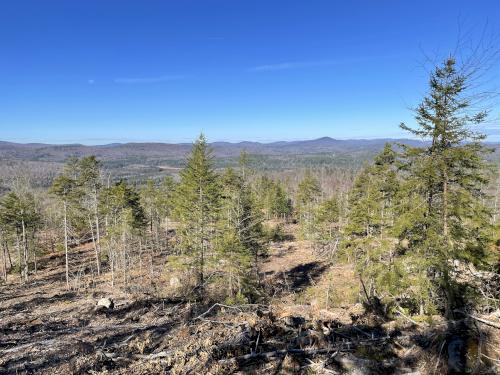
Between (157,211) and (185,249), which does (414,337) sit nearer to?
(185,249)

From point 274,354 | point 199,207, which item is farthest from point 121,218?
point 274,354

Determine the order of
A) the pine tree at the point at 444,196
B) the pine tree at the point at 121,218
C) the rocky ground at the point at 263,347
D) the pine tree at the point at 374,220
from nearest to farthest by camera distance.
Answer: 1. the rocky ground at the point at 263,347
2. the pine tree at the point at 444,196
3. the pine tree at the point at 374,220
4. the pine tree at the point at 121,218

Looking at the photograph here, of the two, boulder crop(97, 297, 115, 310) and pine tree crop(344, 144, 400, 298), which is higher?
pine tree crop(344, 144, 400, 298)

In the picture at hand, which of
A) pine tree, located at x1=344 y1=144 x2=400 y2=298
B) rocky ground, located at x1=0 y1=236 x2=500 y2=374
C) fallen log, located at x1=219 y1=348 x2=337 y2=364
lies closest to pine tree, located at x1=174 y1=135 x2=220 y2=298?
pine tree, located at x1=344 y1=144 x2=400 y2=298

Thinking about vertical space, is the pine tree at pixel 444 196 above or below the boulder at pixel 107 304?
above

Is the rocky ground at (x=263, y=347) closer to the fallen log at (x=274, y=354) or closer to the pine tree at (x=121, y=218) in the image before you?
the fallen log at (x=274, y=354)

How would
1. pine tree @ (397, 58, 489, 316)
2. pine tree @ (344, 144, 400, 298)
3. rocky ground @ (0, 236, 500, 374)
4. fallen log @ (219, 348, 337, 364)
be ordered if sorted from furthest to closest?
pine tree @ (344, 144, 400, 298), pine tree @ (397, 58, 489, 316), fallen log @ (219, 348, 337, 364), rocky ground @ (0, 236, 500, 374)

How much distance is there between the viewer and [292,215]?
231ft

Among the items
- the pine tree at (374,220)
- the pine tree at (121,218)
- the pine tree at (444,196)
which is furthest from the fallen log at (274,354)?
the pine tree at (121,218)

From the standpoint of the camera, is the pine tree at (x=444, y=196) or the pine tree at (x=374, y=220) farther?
the pine tree at (x=374, y=220)

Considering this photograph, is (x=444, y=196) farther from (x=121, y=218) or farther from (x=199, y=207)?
(x=121, y=218)

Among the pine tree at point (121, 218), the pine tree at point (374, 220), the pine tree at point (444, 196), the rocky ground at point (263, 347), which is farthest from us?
the pine tree at point (121, 218)

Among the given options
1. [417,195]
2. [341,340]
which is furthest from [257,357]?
[417,195]

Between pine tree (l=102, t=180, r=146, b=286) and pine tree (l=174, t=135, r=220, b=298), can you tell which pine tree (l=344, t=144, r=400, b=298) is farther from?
pine tree (l=102, t=180, r=146, b=286)
